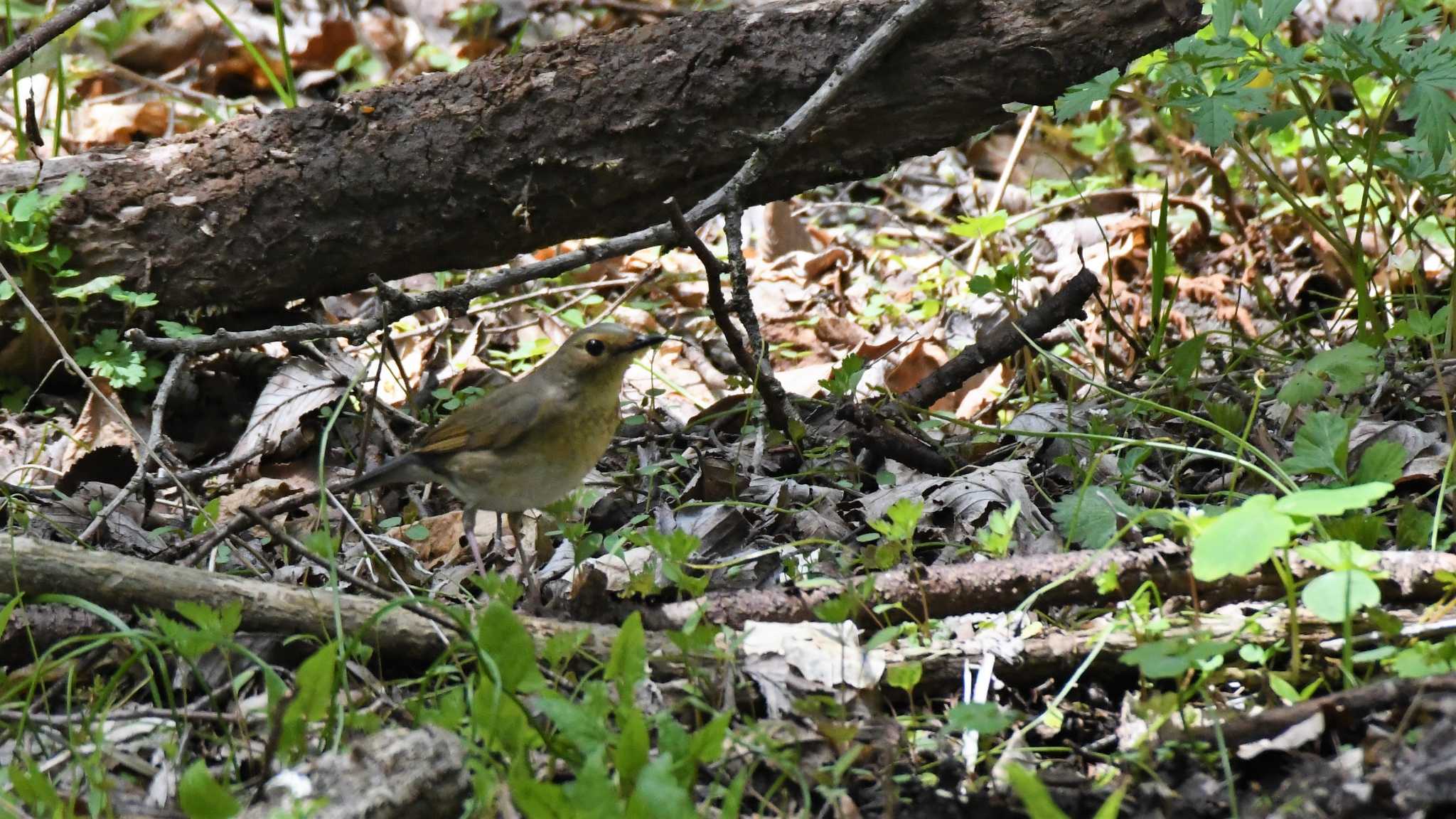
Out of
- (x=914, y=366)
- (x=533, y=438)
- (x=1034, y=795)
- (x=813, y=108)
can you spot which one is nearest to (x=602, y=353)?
(x=533, y=438)

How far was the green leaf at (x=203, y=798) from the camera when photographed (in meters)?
2.46

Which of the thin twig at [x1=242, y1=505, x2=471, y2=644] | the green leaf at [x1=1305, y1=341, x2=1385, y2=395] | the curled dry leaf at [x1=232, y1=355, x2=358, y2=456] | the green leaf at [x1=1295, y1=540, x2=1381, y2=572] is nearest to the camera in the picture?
the green leaf at [x1=1295, y1=540, x2=1381, y2=572]

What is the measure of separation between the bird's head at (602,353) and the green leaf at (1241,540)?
90.9 inches

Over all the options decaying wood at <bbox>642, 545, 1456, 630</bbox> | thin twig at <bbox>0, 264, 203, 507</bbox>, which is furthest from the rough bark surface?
decaying wood at <bbox>642, 545, 1456, 630</bbox>

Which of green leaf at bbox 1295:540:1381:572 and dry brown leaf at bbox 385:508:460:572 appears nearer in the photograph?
green leaf at bbox 1295:540:1381:572

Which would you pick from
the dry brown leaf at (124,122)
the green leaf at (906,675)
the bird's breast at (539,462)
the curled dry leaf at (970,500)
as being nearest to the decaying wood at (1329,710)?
the green leaf at (906,675)

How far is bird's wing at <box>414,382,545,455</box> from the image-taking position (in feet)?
15.1

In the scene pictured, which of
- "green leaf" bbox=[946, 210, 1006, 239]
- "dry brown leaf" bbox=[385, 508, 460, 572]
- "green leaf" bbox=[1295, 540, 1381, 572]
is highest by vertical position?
"green leaf" bbox=[1295, 540, 1381, 572]

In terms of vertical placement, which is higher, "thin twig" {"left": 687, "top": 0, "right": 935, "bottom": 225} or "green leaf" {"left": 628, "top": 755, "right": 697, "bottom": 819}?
"thin twig" {"left": 687, "top": 0, "right": 935, "bottom": 225}

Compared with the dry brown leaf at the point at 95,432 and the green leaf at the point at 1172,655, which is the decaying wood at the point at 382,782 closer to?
the green leaf at the point at 1172,655

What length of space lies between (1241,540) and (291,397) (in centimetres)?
424

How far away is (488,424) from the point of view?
468cm

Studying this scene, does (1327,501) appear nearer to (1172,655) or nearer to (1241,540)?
(1241,540)

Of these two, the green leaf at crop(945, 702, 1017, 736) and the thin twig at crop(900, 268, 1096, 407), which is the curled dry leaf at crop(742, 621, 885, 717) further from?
the thin twig at crop(900, 268, 1096, 407)
